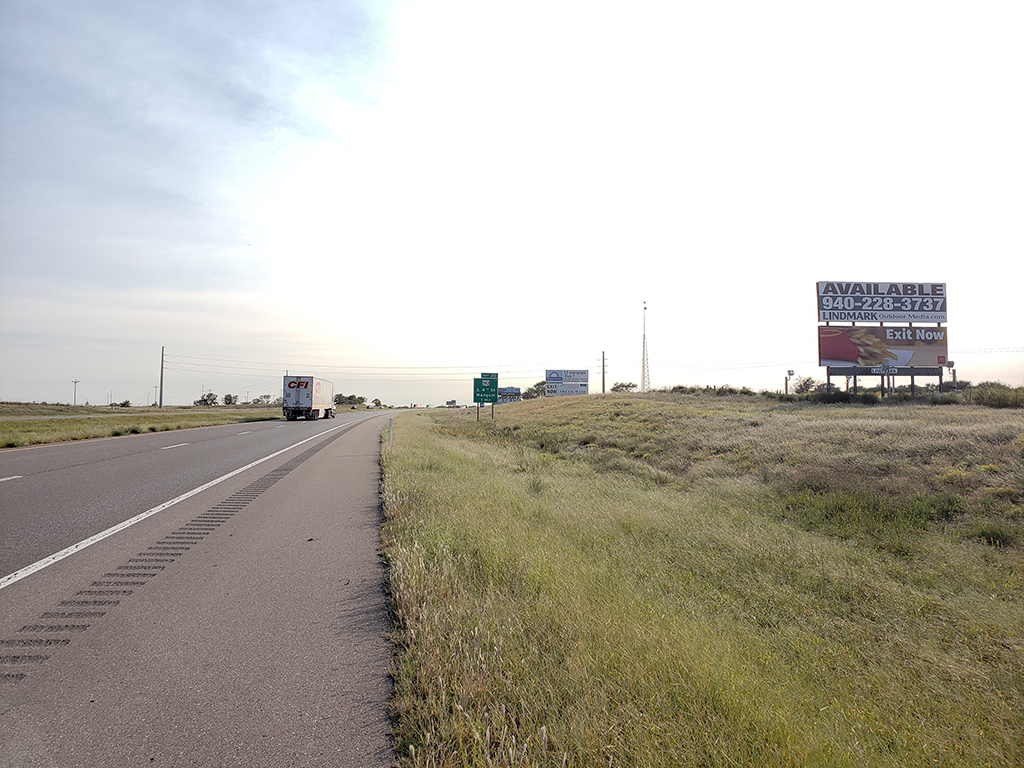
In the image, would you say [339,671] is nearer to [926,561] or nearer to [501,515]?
[501,515]

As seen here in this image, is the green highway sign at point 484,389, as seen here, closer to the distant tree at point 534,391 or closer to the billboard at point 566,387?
the billboard at point 566,387

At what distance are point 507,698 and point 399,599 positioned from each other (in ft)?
5.68

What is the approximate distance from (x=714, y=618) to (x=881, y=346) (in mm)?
47407

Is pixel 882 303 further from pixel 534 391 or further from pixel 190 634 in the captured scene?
pixel 534 391

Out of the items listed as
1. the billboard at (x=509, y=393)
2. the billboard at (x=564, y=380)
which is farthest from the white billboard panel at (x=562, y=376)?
the billboard at (x=509, y=393)

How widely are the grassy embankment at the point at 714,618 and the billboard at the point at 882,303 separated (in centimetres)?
3444

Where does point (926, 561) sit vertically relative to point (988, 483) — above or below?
below

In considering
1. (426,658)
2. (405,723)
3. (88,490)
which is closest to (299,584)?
(426,658)

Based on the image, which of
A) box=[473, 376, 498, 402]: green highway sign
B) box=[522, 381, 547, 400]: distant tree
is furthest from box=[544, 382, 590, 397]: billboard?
box=[473, 376, 498, 402]: green highway sign

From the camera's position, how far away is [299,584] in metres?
5.24

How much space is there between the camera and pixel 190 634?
401cm

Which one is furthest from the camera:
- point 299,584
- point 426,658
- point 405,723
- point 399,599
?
point 299,584

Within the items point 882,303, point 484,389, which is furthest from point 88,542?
point 882,303

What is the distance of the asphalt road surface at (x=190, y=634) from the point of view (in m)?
2.74
